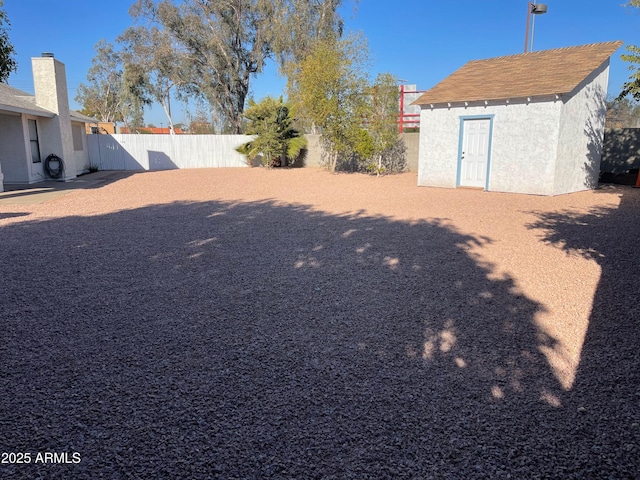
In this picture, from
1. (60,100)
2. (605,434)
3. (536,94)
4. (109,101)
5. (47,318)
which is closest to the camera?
(605,434)

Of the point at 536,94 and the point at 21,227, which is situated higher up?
the point at 536,94

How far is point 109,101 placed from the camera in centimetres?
5438

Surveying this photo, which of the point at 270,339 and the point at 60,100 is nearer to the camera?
the point at 270,339

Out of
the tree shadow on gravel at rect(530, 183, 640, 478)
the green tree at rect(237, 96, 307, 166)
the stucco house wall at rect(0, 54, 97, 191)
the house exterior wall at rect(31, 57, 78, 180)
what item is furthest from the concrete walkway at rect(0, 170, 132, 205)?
the tree shadow on gravel at rect(530, 183, 640, 478)

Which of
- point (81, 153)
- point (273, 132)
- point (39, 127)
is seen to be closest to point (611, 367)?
point (39, 127)

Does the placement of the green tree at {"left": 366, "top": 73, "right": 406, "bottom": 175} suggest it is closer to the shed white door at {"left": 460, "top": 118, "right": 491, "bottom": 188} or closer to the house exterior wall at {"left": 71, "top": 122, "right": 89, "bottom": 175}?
the shed white door at {"left": 460, "top": 118, "right": 491, "bottom": 188}

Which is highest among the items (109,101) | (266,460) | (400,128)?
(109,101)

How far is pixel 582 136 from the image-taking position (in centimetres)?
1448

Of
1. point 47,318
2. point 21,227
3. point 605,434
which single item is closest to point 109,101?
point 21,227

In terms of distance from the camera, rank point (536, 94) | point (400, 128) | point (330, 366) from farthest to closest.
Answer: point (400, 128) < point (536, 94) < point (330, 366)

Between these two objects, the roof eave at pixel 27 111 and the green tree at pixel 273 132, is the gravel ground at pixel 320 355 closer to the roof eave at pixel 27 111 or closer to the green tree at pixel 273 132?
the roof eave at pixel 27 111

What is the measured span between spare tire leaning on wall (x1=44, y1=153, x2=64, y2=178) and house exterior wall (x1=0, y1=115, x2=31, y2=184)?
3.73 feet

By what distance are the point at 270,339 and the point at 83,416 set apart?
152 cm

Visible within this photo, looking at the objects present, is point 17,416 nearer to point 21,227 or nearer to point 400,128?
point 21,227
